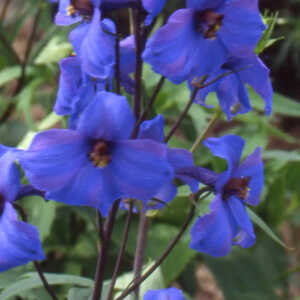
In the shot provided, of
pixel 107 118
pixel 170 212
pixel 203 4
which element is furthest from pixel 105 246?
pixel 170 212

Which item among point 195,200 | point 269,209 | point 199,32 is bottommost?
point 269,209

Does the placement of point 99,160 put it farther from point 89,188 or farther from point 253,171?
point 253,171

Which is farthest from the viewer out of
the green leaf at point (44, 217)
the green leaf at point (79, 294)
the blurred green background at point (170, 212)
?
the blurred green background at point (170, 212)

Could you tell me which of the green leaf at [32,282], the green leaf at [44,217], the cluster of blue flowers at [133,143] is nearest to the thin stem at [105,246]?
the cluster of blue flowers at [133,143]

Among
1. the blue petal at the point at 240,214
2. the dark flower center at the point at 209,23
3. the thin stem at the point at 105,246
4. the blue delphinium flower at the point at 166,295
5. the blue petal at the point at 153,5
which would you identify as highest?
the blue petal at the point at 153,5

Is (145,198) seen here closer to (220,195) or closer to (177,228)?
(220,195)

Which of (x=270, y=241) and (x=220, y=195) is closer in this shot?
(x=220, y=195)

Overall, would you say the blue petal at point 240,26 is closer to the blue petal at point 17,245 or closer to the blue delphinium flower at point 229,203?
the blue delphinium flower at point 229,203

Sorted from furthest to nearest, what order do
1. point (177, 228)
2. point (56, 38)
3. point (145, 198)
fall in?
point (56, 38) → point (177, 228) → point (145, 198)

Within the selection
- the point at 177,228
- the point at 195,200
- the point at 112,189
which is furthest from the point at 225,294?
the point at 112,189
